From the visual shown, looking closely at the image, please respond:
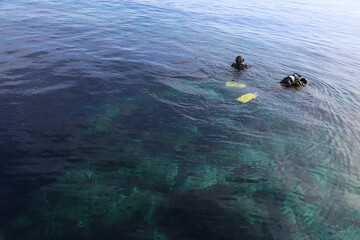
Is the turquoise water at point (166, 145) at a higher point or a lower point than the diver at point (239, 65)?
lower

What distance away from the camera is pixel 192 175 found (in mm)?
5289

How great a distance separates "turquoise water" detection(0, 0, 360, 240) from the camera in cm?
431

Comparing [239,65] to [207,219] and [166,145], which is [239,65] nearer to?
[166,145]

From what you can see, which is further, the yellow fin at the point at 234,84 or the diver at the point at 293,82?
the diver at the point at 293,82

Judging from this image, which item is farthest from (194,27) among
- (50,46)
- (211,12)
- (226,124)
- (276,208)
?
(276,208)

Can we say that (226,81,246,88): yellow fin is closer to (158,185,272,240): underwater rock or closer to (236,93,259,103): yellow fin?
(236,93,259,103): yellow fin

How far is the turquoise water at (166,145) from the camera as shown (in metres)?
4.31

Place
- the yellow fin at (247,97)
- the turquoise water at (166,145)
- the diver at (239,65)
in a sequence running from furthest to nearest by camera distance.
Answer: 1. the diver at (239,65)
2. the yellow fin at (247,97)
3. the turquoise water at (166,145)

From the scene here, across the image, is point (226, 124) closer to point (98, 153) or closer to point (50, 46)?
point (98, 153)

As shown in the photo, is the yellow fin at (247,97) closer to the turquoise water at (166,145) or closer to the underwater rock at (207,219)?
the turquoise water at (166,145)

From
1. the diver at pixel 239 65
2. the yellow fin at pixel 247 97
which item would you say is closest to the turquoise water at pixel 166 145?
the yellow fin at pixel 247 97

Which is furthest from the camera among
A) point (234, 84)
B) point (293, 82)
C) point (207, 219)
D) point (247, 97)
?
point (293, 82)

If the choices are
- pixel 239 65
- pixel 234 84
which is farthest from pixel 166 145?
pixel 239 65

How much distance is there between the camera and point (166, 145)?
20.1 ft
